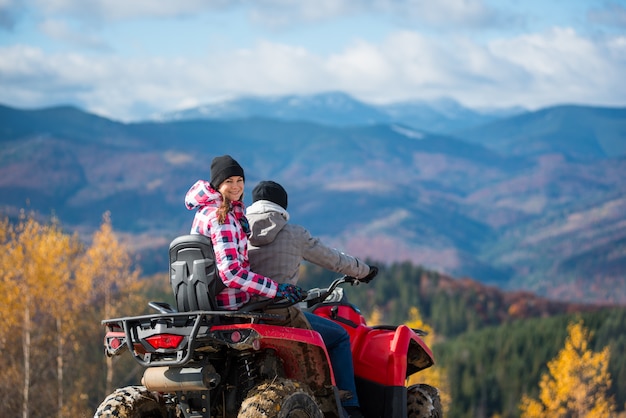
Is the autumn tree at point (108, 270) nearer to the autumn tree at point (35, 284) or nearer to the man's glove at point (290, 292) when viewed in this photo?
the autumn tree at point (35, 284)

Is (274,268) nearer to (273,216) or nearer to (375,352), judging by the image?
(273,216)

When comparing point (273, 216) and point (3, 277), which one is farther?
point (3, 277)

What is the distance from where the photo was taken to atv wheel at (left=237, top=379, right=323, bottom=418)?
6402mm

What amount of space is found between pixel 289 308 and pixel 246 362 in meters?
0.54

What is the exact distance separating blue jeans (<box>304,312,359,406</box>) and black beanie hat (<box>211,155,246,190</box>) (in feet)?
4.58

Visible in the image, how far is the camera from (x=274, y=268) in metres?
7.24

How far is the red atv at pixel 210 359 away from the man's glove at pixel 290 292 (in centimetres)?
Answer: 9

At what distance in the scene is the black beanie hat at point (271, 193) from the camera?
24.2 feet

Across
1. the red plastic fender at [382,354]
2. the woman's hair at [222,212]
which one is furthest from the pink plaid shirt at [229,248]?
the red plastic fender at [382,354]

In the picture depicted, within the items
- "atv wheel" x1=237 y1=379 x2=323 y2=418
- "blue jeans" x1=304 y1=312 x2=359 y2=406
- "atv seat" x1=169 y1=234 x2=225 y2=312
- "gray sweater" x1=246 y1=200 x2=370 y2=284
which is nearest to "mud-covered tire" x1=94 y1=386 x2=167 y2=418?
"atv seat" x1=169 y1=234 x2=225 y2=312

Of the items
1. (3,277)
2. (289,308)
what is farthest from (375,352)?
(3,277)

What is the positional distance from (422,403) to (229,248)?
283 centimetres

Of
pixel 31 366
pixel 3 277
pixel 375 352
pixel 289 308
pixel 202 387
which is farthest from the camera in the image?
pixel 3 277

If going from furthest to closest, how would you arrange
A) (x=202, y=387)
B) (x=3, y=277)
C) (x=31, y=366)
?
(x=3, y=277) < (x=31, y=366) < (x=202, y=387)
